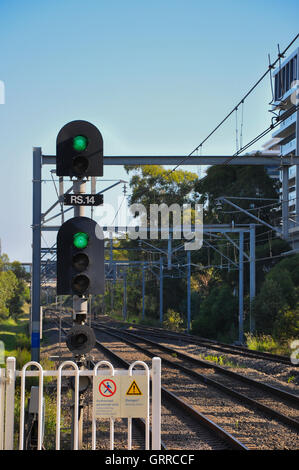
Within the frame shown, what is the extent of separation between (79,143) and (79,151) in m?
0.09

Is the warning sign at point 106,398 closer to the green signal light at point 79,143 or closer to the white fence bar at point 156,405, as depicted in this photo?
the white fence bar at point 156,405

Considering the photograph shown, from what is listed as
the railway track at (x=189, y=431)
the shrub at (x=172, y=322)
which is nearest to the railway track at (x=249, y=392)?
the railway track at (x=189, y=431)

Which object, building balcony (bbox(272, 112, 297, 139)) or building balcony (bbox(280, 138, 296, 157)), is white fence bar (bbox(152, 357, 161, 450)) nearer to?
building balcony (bbox(272, 112, 297, 139))

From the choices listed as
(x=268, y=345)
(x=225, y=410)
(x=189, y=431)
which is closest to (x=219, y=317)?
(x=268, y=345)

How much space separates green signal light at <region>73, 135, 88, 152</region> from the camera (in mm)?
6906

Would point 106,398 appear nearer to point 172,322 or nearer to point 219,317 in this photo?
point 219,317

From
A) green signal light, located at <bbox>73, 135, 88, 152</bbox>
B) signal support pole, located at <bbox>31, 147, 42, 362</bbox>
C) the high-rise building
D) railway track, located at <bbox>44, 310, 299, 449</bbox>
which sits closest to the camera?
green signal light, located at <bbox>73, 135, 88, 152</bbox>

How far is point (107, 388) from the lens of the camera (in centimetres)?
636

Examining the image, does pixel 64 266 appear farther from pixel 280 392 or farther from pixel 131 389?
pixel 280 392

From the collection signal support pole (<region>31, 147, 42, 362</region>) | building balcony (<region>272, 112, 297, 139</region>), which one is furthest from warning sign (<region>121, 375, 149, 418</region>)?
building balcony (<region>272, 112, 297, 139</region>)

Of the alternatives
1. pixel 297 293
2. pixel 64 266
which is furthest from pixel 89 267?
pixel 297 293

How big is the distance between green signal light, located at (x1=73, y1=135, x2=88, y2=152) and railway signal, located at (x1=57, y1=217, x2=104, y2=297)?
78 cm

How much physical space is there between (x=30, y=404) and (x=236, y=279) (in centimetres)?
3874

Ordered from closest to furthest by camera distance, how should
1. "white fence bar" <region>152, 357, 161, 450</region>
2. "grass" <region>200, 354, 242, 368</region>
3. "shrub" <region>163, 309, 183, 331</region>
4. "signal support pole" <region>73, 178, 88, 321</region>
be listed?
"white fence bar" <region>152, 357, 161, 450</region>, "signal support pole" <region>73, 178, 88, 321</region>, "grass" <region>200, 354, 242, 368</region>, "shrub" <region>163, 309, 183, 331</region>
